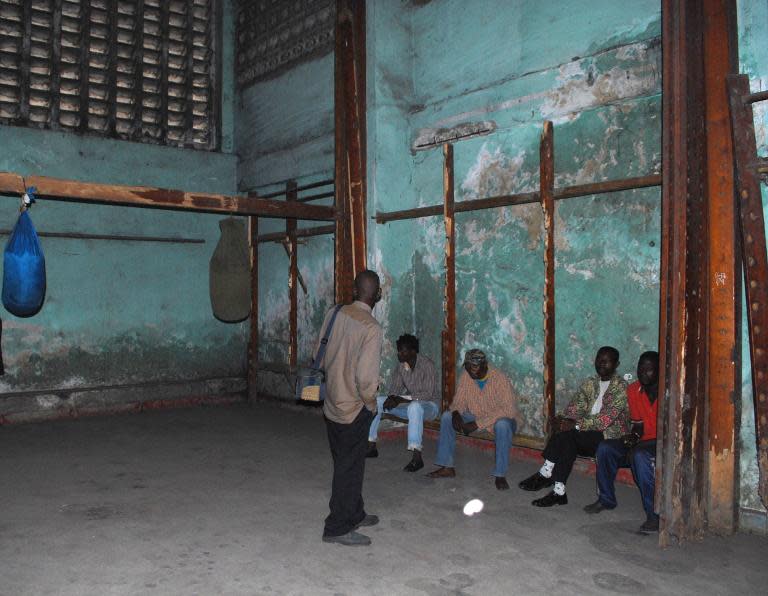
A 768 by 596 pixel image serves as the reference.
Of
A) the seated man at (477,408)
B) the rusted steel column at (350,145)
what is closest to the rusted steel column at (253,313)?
the rusted steel column at (350,145)

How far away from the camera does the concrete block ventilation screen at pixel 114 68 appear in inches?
289

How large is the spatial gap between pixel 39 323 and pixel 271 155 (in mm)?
3242

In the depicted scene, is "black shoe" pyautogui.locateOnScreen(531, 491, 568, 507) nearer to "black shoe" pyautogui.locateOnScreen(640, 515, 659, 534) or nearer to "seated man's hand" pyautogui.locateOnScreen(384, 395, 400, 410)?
"black shoe" pyautogui.locateOnScreen(640, 515, 659, 534)

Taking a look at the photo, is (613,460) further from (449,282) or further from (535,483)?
(449,282)

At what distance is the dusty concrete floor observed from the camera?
10.3 feet

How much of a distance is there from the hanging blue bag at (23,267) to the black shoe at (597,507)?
479 centimetres

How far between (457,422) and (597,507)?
1201mm

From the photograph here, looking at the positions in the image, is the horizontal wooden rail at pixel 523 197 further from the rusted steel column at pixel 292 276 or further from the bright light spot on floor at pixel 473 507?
the bright light spot on floor at pixel 473 507

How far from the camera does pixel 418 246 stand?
21.5 ft

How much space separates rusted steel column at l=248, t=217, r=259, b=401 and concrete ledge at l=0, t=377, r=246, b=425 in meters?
0.25

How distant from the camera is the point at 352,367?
360 centimetres

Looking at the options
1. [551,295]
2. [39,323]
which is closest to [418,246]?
[551,295]

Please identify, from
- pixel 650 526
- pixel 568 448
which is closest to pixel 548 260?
pixel 568 448

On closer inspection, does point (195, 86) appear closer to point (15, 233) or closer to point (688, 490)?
point (15, 233)
